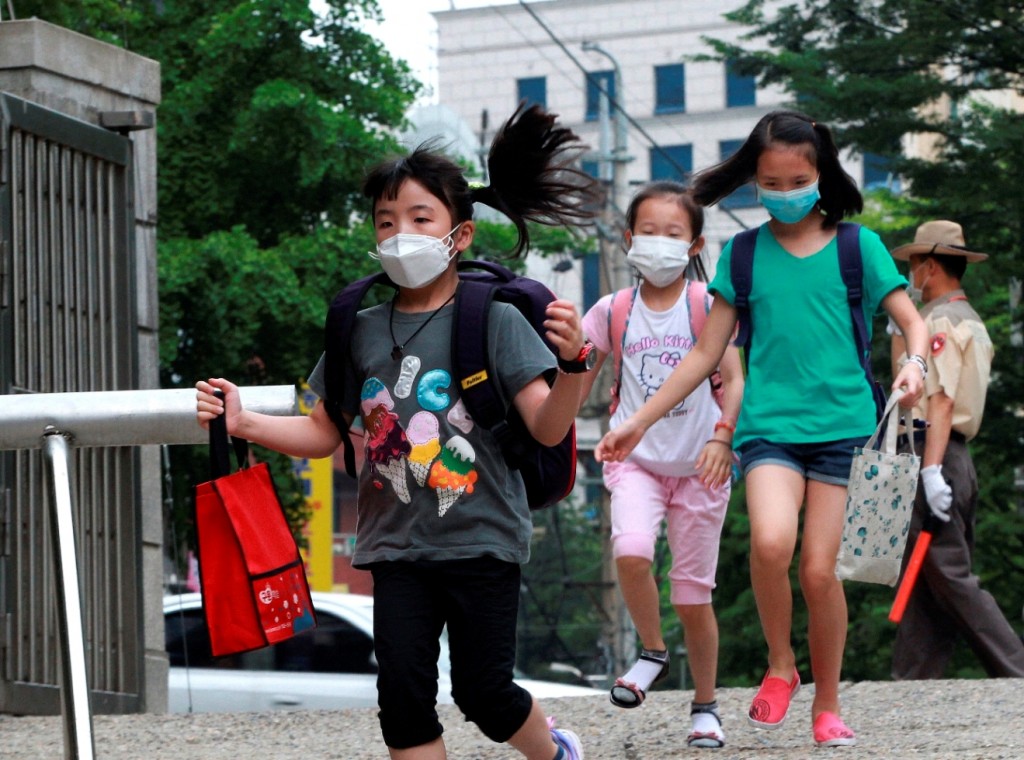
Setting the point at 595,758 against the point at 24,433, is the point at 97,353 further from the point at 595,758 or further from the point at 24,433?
the point at 24,433

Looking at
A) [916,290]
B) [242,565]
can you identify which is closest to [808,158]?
[242,565]

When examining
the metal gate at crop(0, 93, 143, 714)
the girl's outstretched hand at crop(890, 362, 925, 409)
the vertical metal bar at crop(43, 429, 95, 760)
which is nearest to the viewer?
the vertical metal bar at crop(43, 429, 95, 760)

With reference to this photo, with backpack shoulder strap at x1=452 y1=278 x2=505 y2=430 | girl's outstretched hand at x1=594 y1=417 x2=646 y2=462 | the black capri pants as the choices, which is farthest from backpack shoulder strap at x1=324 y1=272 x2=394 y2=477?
girl's outstretched hand at x1=594 y1=417 x2=646 y2=462

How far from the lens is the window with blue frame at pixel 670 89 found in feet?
202

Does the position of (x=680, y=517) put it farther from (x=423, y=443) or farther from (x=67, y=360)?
(x=67, y=360)

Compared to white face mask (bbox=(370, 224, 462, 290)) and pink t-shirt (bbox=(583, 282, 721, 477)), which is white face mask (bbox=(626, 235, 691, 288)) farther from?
white face mask (bbox=(370, 224, 462, 290))

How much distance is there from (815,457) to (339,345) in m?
1.73

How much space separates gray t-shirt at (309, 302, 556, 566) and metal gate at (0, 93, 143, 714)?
368 centimetres

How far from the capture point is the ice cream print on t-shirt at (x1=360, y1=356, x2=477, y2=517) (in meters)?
4.22

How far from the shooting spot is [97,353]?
8547mm

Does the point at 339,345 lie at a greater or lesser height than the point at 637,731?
greater

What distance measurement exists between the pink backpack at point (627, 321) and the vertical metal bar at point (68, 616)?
274 cm

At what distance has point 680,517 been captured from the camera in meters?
6.06

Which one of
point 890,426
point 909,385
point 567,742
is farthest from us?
point 890,426
